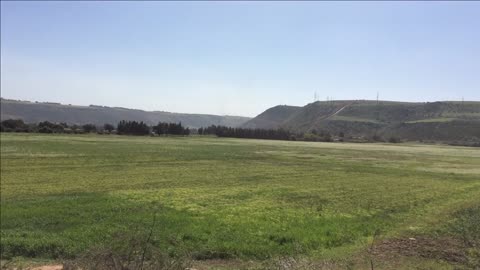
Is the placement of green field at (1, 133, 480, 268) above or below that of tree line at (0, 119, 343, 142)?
below

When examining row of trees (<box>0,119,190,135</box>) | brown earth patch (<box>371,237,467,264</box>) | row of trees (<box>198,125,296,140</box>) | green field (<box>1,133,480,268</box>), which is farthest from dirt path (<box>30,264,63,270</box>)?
row of trees (<box>198,125,296,140</box>)

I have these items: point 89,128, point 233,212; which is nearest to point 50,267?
point 233,212

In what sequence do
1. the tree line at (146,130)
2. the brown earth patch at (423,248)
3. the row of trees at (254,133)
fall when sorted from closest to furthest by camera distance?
the brown earth patch at (423,248), the tree line at (146,130), the row of trees at (254,133)

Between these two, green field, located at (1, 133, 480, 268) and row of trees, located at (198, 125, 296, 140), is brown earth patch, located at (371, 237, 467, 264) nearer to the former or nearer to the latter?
green field, located at (1, 133, 480, 268)

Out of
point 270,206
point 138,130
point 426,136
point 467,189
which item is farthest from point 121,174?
point 138,130

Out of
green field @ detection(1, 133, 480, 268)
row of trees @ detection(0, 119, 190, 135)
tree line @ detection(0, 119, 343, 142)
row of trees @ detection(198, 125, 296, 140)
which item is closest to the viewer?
green field @ detection(1, 133, 480, 268)

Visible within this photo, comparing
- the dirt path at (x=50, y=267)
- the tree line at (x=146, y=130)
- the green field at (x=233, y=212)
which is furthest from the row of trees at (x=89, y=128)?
the dirt path at (x=50, y=267)

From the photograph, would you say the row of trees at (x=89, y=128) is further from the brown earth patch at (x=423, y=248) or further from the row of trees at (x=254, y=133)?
the brown earth patch at (x=423, y=248)

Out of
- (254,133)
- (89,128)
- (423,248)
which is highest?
(254,133)

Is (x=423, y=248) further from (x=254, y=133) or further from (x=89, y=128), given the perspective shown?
(x=254, y=133)

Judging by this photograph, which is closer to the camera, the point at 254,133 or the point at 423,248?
the point at 423,248

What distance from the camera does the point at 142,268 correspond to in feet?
25.1

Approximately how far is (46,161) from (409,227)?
1515 inches

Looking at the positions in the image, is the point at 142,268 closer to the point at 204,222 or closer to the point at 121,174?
the point at 204,222
